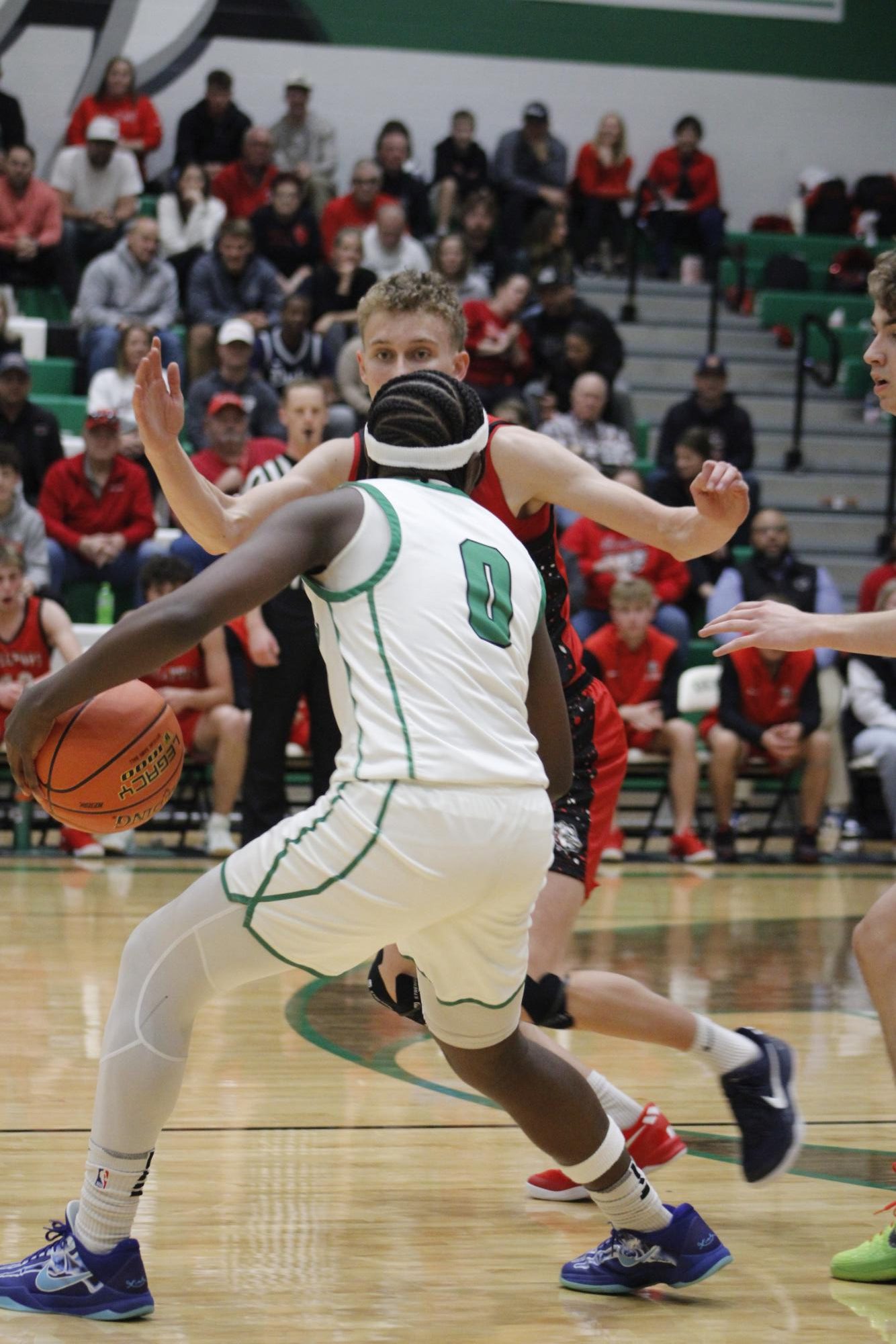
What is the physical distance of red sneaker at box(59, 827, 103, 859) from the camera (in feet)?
26.8

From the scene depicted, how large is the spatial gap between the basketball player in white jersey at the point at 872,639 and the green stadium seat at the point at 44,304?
944cm

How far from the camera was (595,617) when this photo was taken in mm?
9406

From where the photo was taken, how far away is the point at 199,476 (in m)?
3.41

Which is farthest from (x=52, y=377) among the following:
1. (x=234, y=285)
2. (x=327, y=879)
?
(x=327, y=879)

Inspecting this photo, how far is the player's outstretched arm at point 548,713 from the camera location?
292 centimetres

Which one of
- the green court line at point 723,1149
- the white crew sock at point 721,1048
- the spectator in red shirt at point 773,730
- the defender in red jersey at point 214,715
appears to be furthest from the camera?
Result: the spectator in red shirt at point 773,730

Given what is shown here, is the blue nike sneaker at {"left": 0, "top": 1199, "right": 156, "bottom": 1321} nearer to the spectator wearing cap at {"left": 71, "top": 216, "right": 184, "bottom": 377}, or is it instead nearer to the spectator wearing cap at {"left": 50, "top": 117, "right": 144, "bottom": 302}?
the spectator wearing cap at {"left": 71, "top": 216, "right": 184, "bottom": 377}

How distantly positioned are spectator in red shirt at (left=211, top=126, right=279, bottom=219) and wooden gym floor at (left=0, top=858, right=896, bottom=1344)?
→ 311 inches

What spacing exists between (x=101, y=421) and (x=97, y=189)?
388 centimetres

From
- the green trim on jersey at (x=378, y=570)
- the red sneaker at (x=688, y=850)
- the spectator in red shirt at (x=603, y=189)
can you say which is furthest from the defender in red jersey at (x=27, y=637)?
the spectator in red shirt at (x=603, y=189)

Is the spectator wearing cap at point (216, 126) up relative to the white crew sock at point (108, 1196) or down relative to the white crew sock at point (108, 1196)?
up

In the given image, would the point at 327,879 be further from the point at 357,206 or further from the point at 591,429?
the point at 357,206

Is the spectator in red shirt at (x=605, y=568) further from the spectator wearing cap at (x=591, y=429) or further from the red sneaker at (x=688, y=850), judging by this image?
the red sneaker at (x=688, y=850)

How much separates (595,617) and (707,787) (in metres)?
1.20
